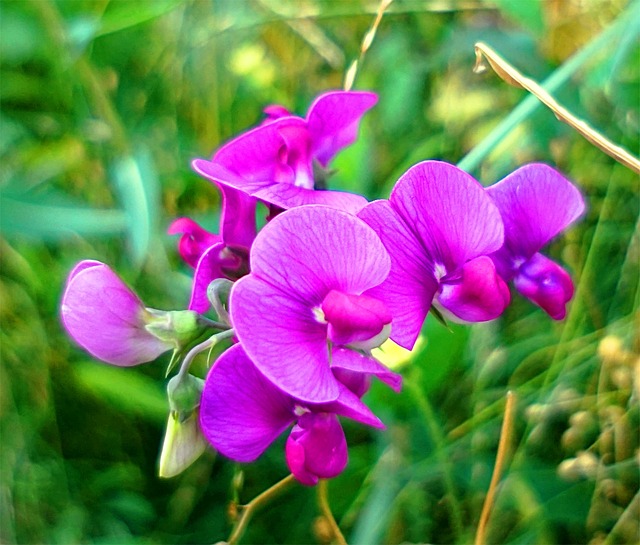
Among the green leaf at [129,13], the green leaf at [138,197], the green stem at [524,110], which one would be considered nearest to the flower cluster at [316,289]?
the green stem at [524,110]

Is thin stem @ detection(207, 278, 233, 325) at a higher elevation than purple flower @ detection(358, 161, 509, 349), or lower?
lower

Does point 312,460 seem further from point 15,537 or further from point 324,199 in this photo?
point 15,537

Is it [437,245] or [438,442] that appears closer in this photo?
[437,245]

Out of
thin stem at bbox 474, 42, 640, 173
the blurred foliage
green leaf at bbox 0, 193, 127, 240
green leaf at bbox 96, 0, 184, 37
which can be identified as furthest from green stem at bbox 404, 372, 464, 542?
green leaf at bbox 96, 0, 184, 37

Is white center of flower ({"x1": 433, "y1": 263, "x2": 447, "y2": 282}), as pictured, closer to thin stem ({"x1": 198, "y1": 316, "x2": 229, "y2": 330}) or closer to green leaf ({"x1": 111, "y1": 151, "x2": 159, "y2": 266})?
thin stem ({"x1": 198, "y1": 316, "x2": 229, "y2": 330})

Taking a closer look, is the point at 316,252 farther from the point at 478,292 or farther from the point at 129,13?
the point at 129,13

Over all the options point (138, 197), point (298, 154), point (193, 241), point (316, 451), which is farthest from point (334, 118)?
point (138, 197)
